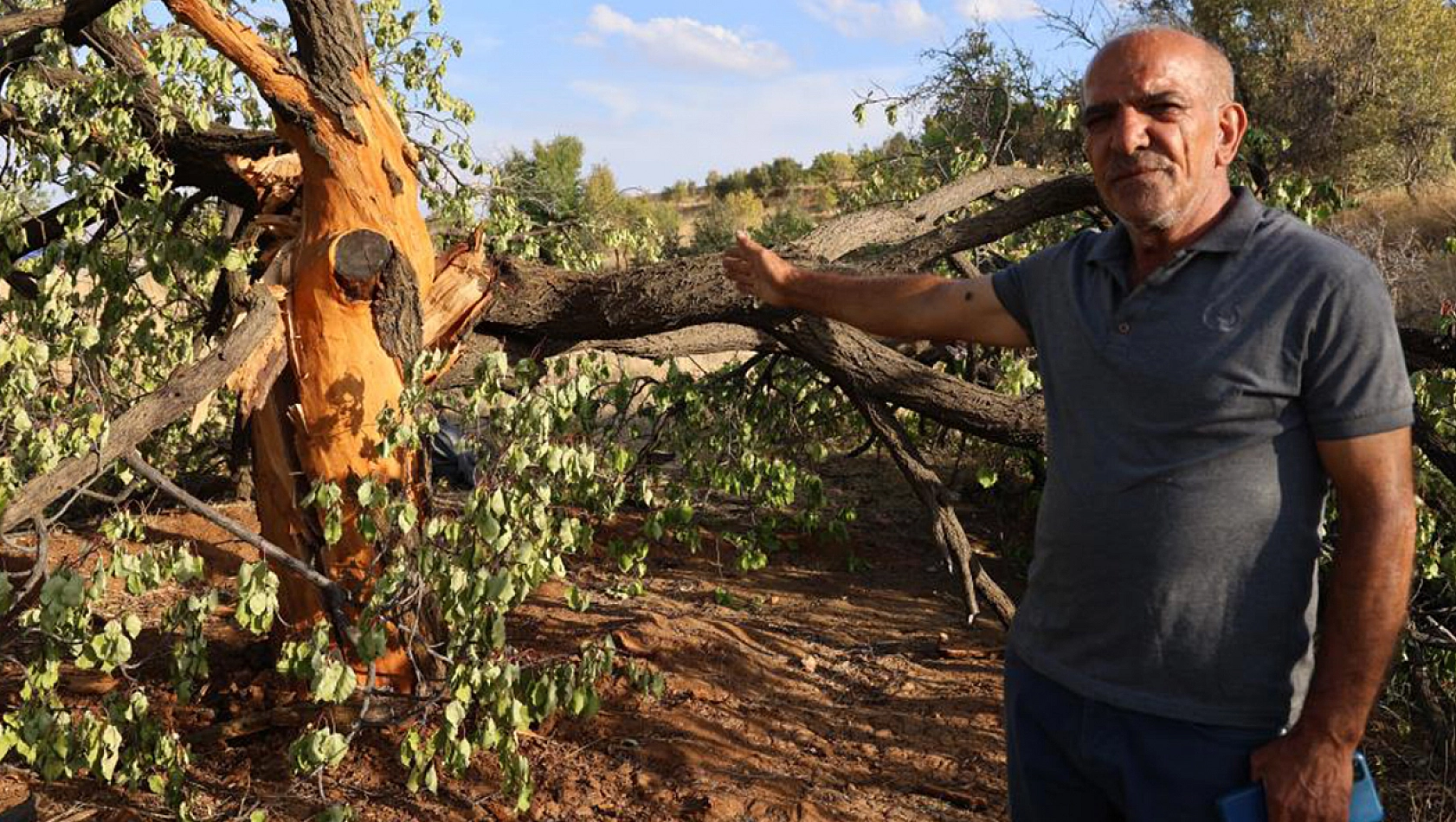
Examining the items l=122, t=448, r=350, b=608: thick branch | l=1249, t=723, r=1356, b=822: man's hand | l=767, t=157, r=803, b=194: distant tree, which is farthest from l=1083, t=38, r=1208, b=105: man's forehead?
l=767, t=157, r=803, b=194: distant tree

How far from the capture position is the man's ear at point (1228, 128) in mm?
2195

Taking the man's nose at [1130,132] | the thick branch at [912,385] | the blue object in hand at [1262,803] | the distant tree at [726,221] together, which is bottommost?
the blue object in hand at [1262,803]

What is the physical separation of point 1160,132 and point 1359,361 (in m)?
0.53

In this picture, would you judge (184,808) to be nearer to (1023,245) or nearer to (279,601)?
(279,601)

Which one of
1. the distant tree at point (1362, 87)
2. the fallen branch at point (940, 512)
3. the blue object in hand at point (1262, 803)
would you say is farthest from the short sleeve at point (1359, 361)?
the distant tree at point (1362, 87)

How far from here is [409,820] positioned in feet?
13.9

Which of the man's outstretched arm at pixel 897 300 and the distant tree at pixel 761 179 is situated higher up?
the distant tree at pixel 761 179

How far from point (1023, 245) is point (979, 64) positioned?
1614 millimetres

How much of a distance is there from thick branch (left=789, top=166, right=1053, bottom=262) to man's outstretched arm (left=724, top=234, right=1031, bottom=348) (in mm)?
1827

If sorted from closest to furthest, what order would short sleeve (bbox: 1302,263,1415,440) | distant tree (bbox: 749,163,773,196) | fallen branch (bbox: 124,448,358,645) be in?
short sleeve (bbox: 1302,263,1415,440)
fallen branch (bbox: 124,448,358,645)
distant tree (bbox: 749,163,773,196)

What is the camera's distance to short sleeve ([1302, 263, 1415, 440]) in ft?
6.14

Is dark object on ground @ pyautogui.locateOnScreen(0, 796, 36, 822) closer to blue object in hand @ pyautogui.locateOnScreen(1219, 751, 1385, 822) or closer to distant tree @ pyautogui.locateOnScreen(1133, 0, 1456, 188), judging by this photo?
blue object in hand @ pyautogui.locateOnScreen(1219, 751, 1385, 822)

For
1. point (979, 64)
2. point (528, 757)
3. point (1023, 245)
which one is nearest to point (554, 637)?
point (528, 757)

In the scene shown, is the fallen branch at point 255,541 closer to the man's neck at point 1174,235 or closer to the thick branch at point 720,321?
the thick branch at point 720,321
